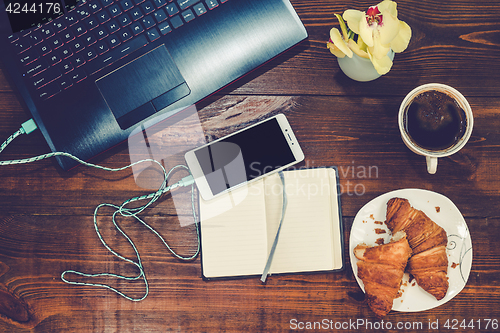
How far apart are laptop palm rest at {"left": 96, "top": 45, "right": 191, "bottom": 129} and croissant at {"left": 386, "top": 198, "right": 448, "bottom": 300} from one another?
50cm

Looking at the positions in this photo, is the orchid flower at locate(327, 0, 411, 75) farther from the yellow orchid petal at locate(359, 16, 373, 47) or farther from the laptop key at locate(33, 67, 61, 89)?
the laptop key at locate(33, 67, 61, 89)

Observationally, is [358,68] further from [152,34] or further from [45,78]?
[45,78]

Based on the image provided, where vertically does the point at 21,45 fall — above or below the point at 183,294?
above

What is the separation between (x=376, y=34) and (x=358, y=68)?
0.10m

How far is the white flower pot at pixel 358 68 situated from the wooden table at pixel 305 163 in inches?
1.8

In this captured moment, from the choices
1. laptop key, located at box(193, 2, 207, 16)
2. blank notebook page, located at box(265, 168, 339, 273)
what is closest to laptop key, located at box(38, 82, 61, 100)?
laptop key, located at box(193, 2, 207, 16)

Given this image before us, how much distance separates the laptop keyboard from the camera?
644 mm

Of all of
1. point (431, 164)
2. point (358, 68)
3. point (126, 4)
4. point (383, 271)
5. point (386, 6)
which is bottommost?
point (383, 271)

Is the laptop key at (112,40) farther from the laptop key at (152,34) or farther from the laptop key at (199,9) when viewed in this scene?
the laptop key at (199,9)

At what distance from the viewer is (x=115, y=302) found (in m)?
0.73

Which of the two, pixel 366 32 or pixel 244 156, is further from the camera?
pixel 244 156

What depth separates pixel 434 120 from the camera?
682 mm

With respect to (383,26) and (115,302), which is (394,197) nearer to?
(383,26)

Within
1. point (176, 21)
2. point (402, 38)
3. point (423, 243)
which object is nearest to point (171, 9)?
point (176, 21)
